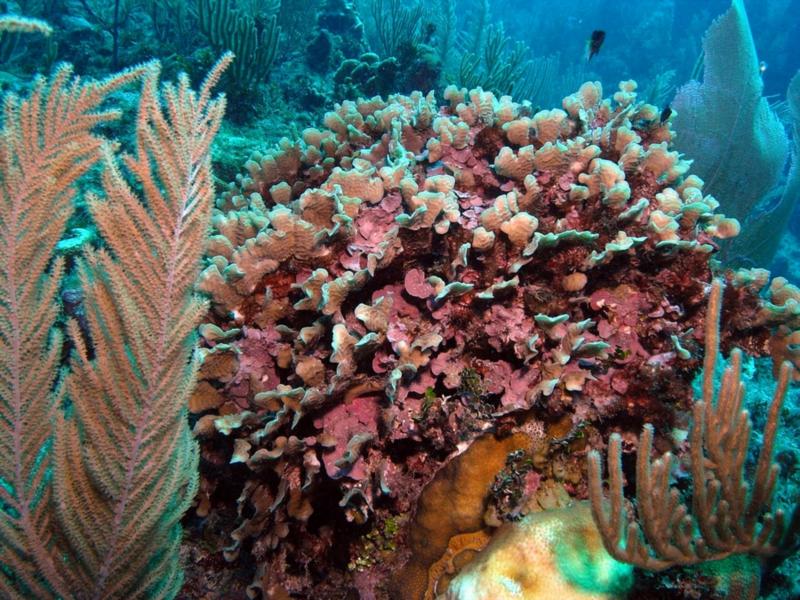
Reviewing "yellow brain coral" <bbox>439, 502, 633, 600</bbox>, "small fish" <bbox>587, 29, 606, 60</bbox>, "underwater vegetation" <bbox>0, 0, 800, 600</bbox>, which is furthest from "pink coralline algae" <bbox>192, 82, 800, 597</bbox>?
"small fish" <bbox>587, 29, 606, 60</bbox>

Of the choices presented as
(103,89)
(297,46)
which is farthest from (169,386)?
(297,46)

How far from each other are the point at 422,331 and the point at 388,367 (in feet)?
0.94

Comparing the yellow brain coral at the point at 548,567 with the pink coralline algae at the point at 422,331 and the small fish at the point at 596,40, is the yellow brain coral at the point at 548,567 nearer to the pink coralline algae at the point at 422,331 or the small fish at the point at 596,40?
the pink coralline algae at the point at 422,331

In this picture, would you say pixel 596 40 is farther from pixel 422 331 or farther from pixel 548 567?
pixel 548 567

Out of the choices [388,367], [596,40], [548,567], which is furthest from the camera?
[596,40]

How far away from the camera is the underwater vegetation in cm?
183

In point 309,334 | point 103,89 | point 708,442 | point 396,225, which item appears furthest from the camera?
point 396,225

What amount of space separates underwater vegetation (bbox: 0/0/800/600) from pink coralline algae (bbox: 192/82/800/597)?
18 mm

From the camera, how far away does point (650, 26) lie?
86.0 feet

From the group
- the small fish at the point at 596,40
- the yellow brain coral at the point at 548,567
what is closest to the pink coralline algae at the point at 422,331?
the yellow brain coral at the point at 548,567

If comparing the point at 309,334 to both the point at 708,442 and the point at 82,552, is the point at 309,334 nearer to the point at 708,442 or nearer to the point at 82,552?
the point at 82,552

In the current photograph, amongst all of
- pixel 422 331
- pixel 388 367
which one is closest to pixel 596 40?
pixel 422 331

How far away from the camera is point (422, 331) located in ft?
8.58

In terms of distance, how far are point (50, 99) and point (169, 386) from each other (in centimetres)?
127
